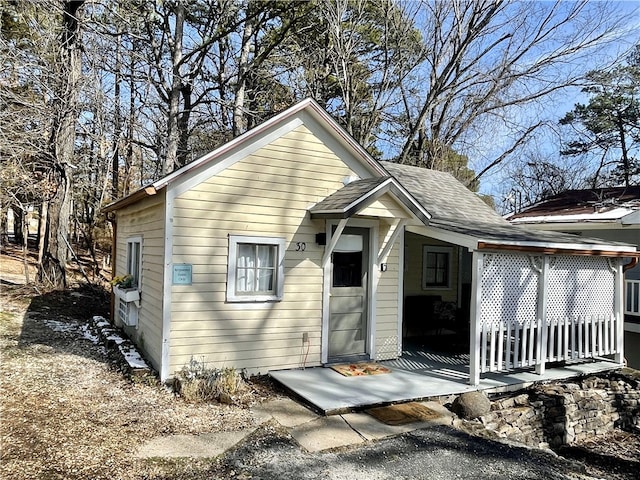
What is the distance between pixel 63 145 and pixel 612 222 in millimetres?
14535

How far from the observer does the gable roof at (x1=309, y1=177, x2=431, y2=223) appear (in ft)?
19.9

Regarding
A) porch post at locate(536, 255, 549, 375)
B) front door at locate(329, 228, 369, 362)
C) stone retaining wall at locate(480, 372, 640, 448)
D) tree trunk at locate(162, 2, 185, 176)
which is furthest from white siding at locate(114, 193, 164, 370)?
tree trunk at locate(162, 2, 185, 176)

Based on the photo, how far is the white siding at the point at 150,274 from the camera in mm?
6027

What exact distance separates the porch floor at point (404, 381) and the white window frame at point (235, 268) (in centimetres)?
115

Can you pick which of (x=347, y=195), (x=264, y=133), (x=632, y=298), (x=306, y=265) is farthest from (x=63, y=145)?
(x=632, y=298)

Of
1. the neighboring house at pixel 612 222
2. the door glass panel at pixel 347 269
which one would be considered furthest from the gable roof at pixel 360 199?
the neighboring house at pixel 612 222

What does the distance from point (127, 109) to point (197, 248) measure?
9.21 m

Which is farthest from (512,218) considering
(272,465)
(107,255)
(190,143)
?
(107,255)

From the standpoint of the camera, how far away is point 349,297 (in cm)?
710

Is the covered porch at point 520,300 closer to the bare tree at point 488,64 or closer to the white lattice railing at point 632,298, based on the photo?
the white lattice railing at point 632,298

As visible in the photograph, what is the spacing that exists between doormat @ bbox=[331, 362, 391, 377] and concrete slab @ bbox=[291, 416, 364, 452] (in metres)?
1.53

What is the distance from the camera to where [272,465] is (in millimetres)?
3891

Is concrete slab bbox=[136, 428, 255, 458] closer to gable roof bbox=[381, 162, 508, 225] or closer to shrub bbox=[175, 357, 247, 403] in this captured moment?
shrub bbox=[175, 357, 247, 403]

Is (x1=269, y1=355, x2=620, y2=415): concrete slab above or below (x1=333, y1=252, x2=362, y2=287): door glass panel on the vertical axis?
below
